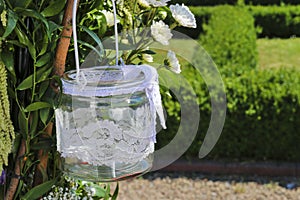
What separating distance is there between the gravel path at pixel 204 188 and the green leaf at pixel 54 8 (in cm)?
293

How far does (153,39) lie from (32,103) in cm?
29

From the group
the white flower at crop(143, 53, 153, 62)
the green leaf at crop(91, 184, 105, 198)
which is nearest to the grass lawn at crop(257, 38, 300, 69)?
the green leaf at crop(91, 184, 105, 198)

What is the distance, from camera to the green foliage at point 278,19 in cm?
893

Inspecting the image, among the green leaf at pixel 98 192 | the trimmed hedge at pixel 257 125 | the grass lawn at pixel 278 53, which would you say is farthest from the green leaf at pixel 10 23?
the grass lawn at pixel 278 53

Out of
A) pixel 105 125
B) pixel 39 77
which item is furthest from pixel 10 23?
pixel 105 125

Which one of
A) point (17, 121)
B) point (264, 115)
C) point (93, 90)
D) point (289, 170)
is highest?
point (93, 90)

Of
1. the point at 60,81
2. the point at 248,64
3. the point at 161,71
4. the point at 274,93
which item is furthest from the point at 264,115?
the point at 60,81

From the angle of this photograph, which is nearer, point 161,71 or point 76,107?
point 76,107

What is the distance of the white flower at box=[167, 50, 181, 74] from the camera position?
126 cm

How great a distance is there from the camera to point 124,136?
3.81 ft

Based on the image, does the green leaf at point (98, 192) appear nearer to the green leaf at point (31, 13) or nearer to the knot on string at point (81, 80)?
the knot on string at point (81, 80)

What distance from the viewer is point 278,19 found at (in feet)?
29.5

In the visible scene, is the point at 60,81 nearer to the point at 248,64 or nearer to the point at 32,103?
the point at 32,103

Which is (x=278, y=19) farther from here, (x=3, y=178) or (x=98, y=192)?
(x=3, y=178)
